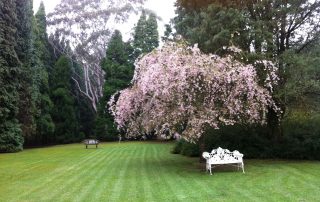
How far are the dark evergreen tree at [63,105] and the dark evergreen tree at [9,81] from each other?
13.8 m

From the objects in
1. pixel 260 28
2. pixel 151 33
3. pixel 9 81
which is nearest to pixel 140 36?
pixel 151 33

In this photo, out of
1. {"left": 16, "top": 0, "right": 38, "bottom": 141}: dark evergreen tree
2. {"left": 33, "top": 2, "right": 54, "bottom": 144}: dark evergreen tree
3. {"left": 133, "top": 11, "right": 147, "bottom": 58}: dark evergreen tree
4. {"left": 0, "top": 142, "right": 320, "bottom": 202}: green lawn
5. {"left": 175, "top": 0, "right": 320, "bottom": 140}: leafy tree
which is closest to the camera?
{"left": 0, "top": 142, "right": 320, "bottom": 202}: green lawn

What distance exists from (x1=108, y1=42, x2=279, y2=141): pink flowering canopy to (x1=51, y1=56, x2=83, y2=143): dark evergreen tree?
101 feet

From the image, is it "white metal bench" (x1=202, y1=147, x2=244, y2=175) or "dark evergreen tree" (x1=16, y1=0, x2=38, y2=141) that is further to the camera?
"dark evergreen tree" (x1=16, y1=0, x2=38, y2=141)

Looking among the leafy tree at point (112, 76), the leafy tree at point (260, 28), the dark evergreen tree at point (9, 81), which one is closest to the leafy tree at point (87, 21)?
the leafy tree at point (112, 76)

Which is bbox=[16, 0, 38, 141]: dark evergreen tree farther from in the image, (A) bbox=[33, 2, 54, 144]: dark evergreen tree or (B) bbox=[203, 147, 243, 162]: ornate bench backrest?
(B) bbox=[203, 147, 243, 162]: ornate bench backrest

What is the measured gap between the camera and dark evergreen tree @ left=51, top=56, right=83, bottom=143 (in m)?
45.6

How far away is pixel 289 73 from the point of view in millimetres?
17688

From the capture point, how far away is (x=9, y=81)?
30625mm

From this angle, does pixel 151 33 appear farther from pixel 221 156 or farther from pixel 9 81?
pixel 221 156

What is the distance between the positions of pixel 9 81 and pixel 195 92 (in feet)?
63.3

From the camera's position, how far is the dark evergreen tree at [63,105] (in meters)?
45.6

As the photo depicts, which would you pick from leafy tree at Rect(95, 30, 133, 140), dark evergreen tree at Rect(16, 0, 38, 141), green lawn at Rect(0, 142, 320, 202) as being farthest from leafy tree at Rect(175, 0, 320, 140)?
leafy tree at Rect(95, 30, 133, 140)

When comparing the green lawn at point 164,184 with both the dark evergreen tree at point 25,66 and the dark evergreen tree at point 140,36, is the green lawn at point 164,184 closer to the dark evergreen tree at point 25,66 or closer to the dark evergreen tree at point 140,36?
the dark evergreen tree at point 25,66
